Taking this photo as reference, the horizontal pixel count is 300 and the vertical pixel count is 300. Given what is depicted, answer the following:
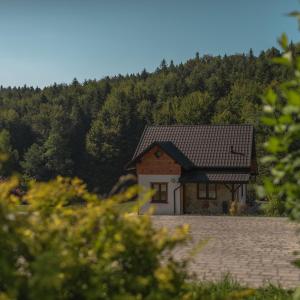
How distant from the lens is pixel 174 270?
356 centimetres

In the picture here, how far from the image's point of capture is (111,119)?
8844 centimetres

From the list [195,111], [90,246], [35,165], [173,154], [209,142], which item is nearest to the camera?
[90,246]

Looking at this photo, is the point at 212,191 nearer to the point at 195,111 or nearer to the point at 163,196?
the point at 163,196

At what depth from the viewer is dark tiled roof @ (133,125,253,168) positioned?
93.5 ft

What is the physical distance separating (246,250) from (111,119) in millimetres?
75742

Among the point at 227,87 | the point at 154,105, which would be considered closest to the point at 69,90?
the point at 154,105

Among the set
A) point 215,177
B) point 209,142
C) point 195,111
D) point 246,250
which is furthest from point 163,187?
point 195,111

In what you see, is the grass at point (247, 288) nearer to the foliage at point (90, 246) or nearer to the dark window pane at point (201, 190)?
the foliage at point (90, 246)

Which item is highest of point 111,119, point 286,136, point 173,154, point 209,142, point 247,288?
point 111,119

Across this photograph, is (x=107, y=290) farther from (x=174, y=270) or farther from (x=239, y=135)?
(x=239, y=135)

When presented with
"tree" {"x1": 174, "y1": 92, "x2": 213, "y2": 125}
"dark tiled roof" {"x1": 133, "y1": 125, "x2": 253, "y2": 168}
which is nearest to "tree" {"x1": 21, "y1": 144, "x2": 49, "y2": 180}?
"tree" {"x1": 174, "y1": 92, "x2": 213, "y2": 125}

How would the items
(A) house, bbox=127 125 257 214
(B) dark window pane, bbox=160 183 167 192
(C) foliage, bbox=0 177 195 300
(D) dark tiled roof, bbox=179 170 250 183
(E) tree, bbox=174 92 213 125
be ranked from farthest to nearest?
1. (E) tree, bbox=174 92 213 125
2. (B) dark window pane, bbox=160 183 167 192
3. (A) house, bbox=127 125 257 214
4. (D) dark tiled roof, bbox=179 170 250 183
5. (C) foliage, bbox=0 177 195 300

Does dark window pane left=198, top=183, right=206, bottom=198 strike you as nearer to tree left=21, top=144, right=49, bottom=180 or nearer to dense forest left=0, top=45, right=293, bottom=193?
dense forest left=0, top=45, right=293, bottom=193

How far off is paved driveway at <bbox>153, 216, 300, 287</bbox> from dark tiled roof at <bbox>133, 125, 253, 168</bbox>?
21.5 ft
